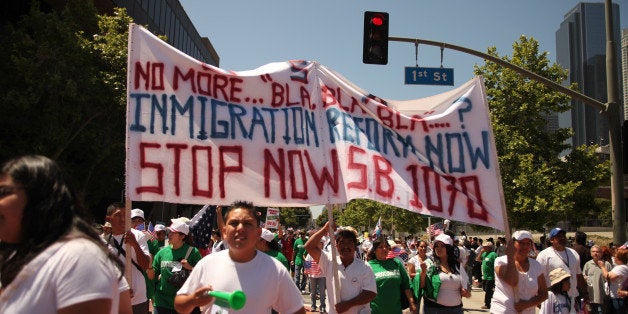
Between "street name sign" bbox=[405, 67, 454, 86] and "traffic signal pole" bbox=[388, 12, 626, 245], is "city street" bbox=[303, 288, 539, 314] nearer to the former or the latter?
"traffic signal pole" bbox=[388, 12, 626, 245]

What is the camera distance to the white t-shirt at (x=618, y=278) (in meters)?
8.88

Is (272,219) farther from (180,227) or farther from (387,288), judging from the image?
(387,288)

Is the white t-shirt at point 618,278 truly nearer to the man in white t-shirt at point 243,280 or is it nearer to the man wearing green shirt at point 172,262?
the man wearing green shirt at point 172,262

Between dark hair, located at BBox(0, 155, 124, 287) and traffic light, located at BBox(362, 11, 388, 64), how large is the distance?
33.8ft

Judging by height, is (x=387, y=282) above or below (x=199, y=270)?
below

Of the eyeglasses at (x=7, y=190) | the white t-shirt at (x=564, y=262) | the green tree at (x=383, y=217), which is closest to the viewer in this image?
the eyeglasses at (x=7, y=190)

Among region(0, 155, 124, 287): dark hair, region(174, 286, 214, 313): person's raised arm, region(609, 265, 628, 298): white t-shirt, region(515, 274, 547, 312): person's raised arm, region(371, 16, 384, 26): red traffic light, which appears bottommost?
region(609, 265, 628, 298): white t-shirt

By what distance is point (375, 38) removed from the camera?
12.0 metres

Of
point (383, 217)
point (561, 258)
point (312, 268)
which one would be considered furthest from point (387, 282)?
point (383, 217)

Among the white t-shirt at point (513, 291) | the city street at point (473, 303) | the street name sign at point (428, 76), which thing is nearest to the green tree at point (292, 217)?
the city street at point (473, 303)

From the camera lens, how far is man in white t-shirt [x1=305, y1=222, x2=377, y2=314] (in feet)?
17.8

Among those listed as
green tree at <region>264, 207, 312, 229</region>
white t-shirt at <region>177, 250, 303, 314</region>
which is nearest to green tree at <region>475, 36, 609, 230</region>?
white t-shirt at <region>177, 250, 303, 314</region>

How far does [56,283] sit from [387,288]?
4.89 metres

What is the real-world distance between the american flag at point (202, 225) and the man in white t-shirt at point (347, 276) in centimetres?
333
